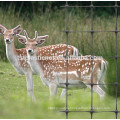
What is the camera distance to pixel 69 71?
16.5 ft

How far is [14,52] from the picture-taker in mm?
6020

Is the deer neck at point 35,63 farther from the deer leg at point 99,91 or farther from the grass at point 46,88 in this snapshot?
the deer leg at point 99,91

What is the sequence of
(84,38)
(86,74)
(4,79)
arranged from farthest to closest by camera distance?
(84,38), (4,79), (86,74)

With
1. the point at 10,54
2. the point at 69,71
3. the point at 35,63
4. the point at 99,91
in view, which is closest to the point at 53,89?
the point at 69,71

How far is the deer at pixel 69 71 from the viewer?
4949 millimetres

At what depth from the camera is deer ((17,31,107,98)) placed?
4.95 meters

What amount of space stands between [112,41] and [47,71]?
1.41m

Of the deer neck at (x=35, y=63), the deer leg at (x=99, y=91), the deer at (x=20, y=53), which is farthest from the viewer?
the deer at (x=20, y=53)

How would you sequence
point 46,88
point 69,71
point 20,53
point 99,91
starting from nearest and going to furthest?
point 99,91
point 69,71
point 20,53
point 46,88

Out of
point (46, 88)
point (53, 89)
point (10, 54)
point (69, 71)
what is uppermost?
point (10, 54)

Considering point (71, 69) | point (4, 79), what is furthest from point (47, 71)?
point (4, 79)

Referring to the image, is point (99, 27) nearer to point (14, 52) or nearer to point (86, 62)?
point (14, 52)

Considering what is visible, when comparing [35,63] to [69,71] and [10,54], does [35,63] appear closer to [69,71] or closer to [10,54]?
[69,71]

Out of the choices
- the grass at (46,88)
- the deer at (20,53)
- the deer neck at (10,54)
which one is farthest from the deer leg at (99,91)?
the deer neck at (10,54)
